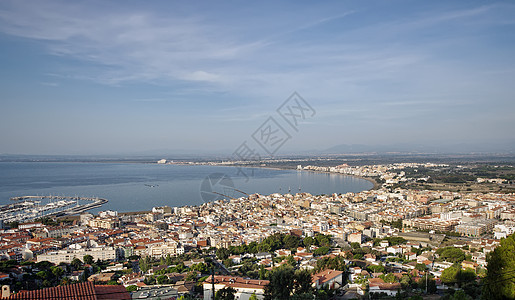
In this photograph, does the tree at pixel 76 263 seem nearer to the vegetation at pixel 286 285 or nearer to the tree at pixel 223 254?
the tree at pixel 223 254

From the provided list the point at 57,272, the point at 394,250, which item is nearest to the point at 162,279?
the point at 57,272

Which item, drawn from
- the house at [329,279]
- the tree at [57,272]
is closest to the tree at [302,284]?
the house at [329,279]

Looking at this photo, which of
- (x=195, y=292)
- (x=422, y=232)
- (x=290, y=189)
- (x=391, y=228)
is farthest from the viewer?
(x=290, y=189)

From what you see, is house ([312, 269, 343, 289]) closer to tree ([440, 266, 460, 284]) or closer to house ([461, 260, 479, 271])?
tree ([440, 266, 460, 284])

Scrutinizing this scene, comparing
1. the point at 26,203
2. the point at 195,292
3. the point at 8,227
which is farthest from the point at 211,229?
the point at 26,203

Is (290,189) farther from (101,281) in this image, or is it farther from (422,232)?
(101,281)

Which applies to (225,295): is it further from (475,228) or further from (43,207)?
(43,207)

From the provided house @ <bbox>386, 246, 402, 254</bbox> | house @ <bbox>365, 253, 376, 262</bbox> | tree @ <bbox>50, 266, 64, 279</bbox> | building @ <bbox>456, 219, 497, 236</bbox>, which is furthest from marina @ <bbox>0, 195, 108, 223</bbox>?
building @ <bbox>456, 219, 497, 236</bbox>
